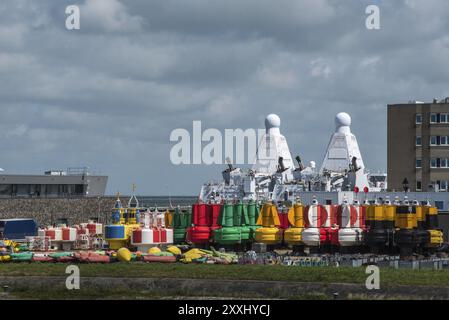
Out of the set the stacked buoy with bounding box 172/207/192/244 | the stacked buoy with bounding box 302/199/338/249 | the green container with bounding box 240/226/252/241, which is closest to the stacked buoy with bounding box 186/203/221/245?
the green container with bounding box 240/226/252/241

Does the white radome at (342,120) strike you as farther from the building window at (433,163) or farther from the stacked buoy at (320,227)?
the stacked buoy at (320,227)

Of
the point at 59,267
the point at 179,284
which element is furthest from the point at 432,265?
the point at 59,267

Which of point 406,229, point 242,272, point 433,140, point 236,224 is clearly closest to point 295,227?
point 236,224

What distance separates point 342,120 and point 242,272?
230ft

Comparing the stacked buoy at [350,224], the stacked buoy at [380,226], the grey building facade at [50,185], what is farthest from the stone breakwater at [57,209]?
the stacked buoy at [380,226]

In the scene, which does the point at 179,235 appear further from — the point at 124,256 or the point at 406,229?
the point at 124,256

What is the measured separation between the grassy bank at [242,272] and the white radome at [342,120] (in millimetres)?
66082

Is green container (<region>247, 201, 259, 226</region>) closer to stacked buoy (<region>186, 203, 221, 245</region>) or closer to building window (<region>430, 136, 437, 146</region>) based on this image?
stacked buoy (<region>186, 203, 221, 245</region>)

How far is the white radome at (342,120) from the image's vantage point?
116m

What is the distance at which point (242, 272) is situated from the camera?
157 feet

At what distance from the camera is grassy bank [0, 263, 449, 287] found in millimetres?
44469

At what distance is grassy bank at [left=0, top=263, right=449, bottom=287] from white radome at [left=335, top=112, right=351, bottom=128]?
217 ft
